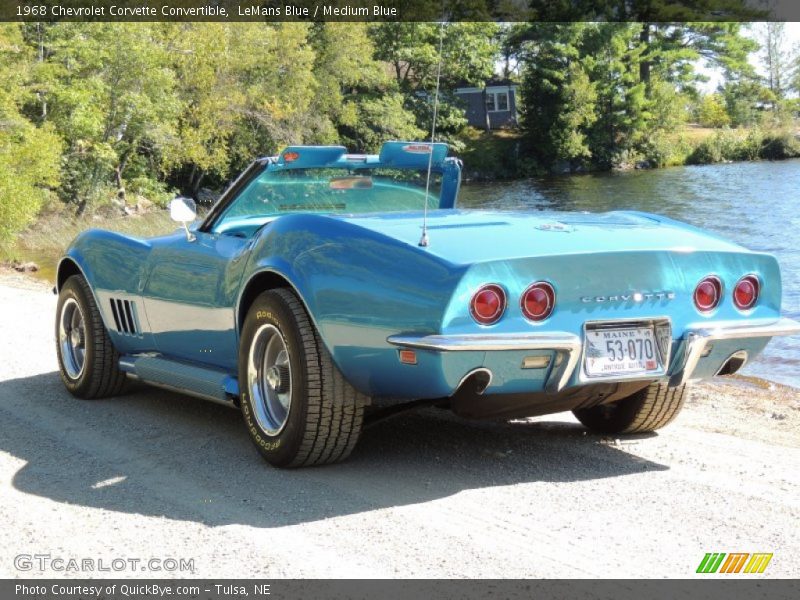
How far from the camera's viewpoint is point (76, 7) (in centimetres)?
3250

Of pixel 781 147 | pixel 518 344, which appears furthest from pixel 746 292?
pixel 781 147

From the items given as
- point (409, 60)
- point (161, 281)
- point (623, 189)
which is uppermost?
point (409, 60)

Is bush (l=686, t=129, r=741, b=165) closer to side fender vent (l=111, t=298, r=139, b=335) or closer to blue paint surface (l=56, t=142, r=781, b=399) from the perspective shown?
side fender vent (l=111, t=298, r=139, b=335)

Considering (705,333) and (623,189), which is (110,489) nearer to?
(705,333)

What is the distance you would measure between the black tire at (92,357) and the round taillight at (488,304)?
10.3ft

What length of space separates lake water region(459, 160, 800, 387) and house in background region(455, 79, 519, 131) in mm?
14403

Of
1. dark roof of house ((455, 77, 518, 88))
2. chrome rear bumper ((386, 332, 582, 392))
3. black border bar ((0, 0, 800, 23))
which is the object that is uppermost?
black border bar ((0, 0, 800, 23))

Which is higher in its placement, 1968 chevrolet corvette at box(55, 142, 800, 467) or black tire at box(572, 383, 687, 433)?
1968 chevrolet corvette at box(55, 142, 800, 467)

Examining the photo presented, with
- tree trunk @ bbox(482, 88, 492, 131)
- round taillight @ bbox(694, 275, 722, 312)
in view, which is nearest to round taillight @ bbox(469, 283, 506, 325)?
round taillight @ bbox(694, 275, 722, 312)

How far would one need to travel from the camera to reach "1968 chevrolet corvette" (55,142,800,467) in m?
4.12
